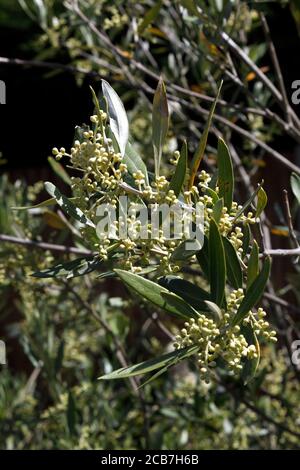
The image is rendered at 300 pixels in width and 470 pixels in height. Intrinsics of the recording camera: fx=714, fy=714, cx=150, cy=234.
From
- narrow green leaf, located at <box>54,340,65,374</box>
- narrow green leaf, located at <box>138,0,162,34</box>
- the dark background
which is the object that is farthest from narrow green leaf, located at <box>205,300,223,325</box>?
the dark background

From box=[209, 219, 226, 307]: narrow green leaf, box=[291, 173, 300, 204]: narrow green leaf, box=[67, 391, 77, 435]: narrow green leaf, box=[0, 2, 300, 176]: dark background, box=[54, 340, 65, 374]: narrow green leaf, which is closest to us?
box=[209, 219, 226, 307]: narrow green leaf

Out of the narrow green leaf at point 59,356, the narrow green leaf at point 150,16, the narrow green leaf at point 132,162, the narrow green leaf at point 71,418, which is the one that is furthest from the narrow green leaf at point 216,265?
the narrow green leaf at point 59,356

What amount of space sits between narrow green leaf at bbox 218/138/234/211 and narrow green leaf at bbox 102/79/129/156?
114mm

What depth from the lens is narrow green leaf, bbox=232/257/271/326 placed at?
2.48 ft

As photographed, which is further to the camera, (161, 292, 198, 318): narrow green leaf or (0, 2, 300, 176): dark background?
(0, 2, 300, 176): dark background

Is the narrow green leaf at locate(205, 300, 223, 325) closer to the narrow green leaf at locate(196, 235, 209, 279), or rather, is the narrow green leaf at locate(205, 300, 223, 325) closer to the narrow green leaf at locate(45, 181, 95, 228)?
the narrow green leaf at locate(196, 235, 209, 279)

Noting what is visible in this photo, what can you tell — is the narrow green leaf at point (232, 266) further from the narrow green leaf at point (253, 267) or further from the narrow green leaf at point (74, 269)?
the narrow green leaf at point (74, 269)

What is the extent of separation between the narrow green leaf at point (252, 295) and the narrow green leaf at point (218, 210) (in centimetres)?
7

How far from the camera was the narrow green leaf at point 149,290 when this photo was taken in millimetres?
757

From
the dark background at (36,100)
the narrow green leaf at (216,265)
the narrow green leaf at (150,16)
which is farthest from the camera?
the dark background at (36,100)

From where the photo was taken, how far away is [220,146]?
2.78 feet

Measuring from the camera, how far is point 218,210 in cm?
76
